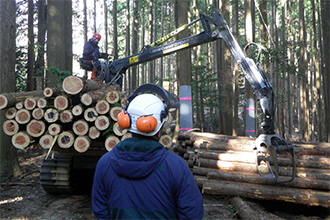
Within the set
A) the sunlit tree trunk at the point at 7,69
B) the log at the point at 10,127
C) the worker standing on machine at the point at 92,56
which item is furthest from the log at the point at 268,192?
the sunlit tree trunk at the point at 7,69

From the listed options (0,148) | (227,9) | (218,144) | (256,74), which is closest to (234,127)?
(227,9)

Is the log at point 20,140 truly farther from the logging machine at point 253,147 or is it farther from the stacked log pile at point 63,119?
the logging machine at point 253,147

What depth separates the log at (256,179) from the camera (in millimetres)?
5773

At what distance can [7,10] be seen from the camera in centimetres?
842

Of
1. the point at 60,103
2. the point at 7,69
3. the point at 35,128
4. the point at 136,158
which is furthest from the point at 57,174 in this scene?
the point at 136,158

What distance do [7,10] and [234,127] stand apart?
1020cm

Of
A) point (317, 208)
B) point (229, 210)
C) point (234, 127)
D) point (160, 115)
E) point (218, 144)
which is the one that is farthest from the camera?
point (234, 127)

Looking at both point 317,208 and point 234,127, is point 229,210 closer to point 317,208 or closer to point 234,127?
point 317,208

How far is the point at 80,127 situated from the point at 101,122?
0.39 meters

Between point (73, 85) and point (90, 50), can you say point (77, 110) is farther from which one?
point (90, 50)

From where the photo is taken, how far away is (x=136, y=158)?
190 cm

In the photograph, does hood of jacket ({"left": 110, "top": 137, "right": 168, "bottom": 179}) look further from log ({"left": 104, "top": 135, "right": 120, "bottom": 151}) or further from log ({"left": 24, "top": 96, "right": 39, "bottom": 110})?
log ({"left": 24, "top": 96, "right": 39, "bottom": 110})

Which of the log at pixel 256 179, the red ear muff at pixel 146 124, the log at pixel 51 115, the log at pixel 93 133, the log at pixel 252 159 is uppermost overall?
the log at pixel 51 115

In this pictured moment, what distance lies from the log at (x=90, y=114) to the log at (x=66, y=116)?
0.91 feet
